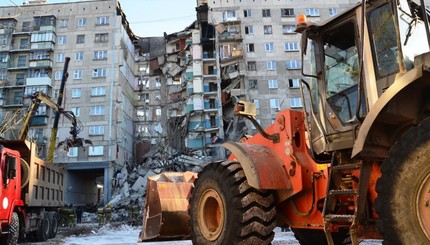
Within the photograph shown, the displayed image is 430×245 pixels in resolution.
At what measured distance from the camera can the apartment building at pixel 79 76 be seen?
4784cm

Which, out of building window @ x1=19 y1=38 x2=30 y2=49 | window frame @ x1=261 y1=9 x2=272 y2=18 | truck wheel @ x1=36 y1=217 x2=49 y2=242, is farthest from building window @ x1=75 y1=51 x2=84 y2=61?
truck wheel @ x1=36 y1=217 x2=49 y2=242

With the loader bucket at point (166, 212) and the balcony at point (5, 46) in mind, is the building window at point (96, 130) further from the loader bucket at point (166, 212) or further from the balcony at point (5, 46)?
the loader bucket at point (166, 212)

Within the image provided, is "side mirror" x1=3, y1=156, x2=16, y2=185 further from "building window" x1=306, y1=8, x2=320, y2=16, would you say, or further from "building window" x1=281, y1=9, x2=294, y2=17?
"building window" x1=306, y1=8, x2=320, y2=16

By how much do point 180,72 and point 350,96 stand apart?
53.2m

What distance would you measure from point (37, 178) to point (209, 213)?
35.3 feet

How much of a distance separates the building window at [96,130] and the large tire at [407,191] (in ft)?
154

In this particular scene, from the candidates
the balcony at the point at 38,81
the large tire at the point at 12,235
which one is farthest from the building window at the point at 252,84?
the large tire at the point at 12,235

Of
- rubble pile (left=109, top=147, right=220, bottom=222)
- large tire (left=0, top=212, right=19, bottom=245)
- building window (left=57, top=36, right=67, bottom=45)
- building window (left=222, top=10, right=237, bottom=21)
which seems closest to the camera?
large tire (left=0, top=212, right=19, bottom=245)

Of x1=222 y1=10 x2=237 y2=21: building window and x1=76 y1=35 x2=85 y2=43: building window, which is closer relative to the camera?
x1=76 y1=35 x2=85 y2=43: building window

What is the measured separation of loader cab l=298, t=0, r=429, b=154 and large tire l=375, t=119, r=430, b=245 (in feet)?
2.67

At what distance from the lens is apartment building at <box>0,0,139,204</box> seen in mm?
47844

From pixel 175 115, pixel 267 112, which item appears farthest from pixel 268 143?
pixel 175 115

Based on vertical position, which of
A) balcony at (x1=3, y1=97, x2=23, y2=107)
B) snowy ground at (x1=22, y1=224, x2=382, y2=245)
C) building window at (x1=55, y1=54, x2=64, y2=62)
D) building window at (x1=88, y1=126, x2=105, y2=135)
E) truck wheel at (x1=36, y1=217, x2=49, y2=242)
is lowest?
snowy ground at (x1=22, y1=224, x2=382, y2=245)

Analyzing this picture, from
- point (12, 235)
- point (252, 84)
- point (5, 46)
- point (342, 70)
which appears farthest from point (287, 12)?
point (342, 70)
